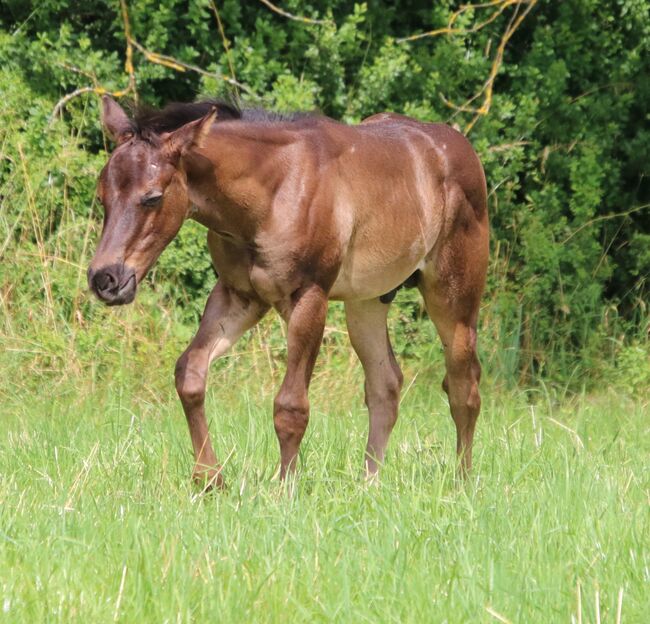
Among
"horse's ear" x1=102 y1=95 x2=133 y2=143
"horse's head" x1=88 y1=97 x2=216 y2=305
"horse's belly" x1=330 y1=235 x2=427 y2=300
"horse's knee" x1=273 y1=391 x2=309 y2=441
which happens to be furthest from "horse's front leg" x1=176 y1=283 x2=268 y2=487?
"horse's ear" x1=102 y1=95 x2=133 y2=143

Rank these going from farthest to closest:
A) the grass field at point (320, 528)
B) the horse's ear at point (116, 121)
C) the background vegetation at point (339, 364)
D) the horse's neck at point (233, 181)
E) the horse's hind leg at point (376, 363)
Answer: the horse's hind leg at point (376, 363)
the horse's neck at point (233, 181)
the horse's ear at point (116, 121)
the background vegetation at point (339, 364)
the grass field at point (320, 528)

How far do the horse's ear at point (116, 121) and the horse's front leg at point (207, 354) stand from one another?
2.76 feet

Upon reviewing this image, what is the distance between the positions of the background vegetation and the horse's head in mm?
728

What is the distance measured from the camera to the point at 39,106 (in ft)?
31.7

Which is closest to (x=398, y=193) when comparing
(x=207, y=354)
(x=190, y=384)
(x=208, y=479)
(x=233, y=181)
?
(x=233, y=181)

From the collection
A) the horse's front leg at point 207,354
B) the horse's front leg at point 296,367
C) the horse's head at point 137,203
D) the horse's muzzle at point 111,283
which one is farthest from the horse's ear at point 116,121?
the horse's front leg at point 296,367

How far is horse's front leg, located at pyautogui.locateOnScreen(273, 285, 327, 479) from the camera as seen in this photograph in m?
5.63

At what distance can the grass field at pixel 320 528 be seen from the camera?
3953 millimetres

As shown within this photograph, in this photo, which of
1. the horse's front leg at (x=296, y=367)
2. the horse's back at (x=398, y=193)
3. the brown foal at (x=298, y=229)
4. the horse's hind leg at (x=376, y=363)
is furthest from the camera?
the horse's hind leg at (x=376, y=363)

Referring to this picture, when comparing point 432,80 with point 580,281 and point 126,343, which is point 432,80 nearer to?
point 580,281

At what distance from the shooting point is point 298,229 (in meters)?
5.57

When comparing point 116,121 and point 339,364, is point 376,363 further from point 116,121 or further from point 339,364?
point 339,364

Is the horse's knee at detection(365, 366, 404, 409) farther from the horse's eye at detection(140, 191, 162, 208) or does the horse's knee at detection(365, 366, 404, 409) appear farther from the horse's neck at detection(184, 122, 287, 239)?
the horse's eye at detection(140, 191, 162, 208)

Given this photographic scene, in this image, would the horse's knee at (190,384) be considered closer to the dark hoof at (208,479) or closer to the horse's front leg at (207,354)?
the horse's front leg at (207,354)
